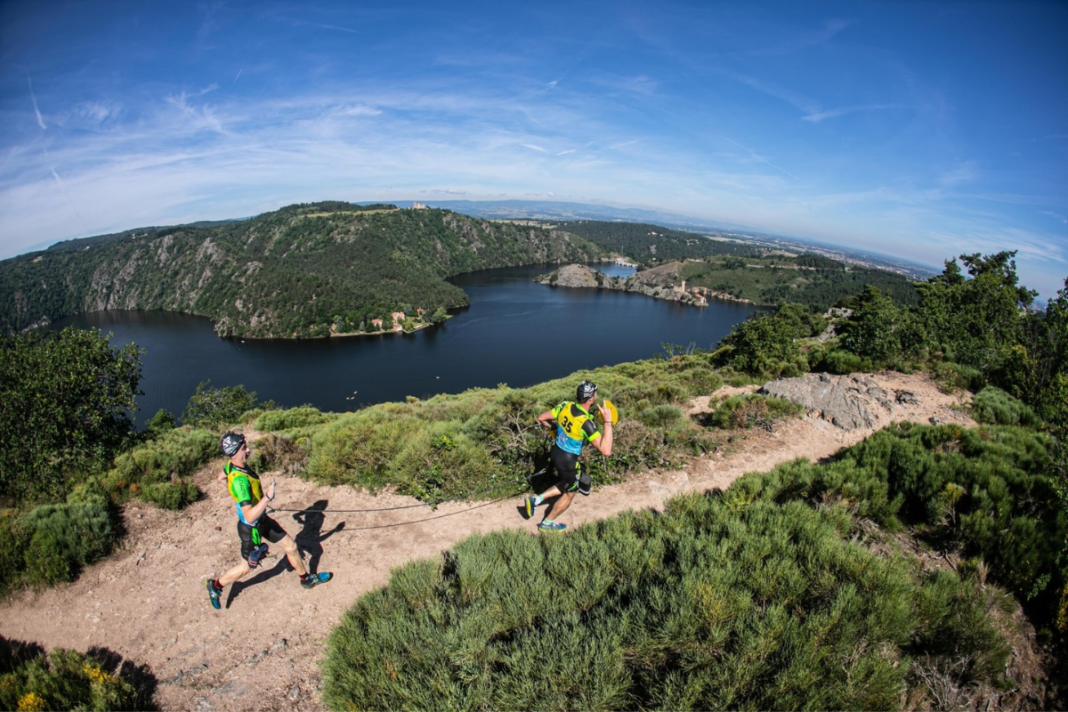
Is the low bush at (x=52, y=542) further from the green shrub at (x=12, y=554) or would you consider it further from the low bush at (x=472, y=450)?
the low bush at (x=472, y=450)

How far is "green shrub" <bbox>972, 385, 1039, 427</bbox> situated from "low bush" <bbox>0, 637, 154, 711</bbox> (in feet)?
47.2

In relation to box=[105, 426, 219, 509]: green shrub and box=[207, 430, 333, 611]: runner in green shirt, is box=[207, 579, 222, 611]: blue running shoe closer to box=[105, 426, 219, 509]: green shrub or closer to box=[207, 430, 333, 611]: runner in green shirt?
box=[207, 430, 333, 611]: runner in green shirt

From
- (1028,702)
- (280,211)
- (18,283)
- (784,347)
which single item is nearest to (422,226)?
(280,211)

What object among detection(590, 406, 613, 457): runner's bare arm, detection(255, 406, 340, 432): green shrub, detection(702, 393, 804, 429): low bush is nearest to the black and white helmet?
detection(590, 406, 613, 457): runner's bare arm

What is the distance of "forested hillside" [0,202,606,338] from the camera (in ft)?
315

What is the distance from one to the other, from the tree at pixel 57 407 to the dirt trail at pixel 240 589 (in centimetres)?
335

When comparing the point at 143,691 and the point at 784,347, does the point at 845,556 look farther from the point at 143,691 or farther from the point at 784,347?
the point at 784,347

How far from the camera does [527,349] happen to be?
72938mm

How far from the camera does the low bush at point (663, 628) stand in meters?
2.63

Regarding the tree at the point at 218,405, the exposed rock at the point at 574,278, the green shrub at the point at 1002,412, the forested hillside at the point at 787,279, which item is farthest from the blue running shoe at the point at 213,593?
the exposed rock at the point at 574,278

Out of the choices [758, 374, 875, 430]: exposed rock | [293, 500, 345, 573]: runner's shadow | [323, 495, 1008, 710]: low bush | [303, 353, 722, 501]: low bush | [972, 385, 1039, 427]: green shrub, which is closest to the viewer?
[323, 495, 1008, 710]: low bush

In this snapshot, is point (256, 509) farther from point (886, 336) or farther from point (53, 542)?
point (886, 336)

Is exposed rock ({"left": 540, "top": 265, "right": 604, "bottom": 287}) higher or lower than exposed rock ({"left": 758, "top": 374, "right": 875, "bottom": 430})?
higher

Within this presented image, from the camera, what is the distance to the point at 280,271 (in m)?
108
